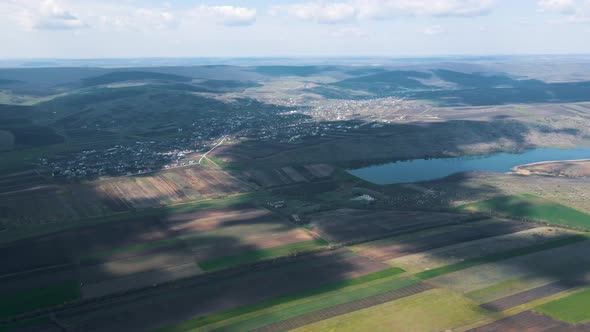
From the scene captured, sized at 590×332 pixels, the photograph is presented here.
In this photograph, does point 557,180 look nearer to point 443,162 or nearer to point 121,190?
point 443,162

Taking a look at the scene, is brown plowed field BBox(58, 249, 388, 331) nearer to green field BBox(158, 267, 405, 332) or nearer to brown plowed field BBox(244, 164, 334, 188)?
green field BBox(158, 267, 405, 332)

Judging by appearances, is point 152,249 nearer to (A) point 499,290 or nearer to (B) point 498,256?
(A) point 499,290

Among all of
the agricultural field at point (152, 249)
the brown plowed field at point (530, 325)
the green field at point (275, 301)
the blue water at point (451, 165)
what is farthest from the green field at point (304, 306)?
the blue water at point (451, 165)

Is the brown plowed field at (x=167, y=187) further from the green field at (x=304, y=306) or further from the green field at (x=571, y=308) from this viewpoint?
the green field at (x=571, y=308)

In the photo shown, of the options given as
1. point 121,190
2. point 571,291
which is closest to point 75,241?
point 121,190

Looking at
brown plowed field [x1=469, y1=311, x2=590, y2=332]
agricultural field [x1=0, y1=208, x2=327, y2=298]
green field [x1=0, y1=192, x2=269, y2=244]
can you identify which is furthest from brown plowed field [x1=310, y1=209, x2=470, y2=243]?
brown plowed field [x1=469, y1=311, x2=590, y2=332]

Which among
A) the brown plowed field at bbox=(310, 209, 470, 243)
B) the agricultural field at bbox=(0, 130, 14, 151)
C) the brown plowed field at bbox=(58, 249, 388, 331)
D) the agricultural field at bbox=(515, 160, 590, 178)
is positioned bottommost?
the brown plowed field at bbox=(58, 249, 388, 331)
